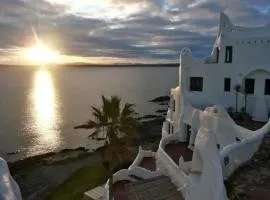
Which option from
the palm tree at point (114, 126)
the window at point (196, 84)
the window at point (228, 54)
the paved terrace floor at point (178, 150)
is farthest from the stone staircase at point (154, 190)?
the window at point (228, 54)

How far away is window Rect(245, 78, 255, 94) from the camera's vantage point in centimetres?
2744

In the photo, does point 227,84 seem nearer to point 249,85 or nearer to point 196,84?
point 249,85

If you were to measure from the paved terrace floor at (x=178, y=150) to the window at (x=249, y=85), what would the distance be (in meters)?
7.65

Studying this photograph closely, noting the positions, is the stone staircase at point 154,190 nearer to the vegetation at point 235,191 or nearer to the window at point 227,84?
the vegetation at point 235,191

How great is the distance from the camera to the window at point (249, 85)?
27438 millimetres

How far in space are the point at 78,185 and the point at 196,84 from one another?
15.6 meters

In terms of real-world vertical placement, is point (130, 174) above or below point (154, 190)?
below

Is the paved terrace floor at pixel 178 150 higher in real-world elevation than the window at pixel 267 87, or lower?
lower

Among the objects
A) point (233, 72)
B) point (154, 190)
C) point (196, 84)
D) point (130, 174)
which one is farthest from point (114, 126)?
point (233, 72)

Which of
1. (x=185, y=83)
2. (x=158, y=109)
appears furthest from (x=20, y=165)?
(x=158, y=109)

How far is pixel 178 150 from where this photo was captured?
24.8 meters

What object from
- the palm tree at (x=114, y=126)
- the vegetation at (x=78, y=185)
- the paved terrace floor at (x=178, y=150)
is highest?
the palm tree at (x=114, y=126)

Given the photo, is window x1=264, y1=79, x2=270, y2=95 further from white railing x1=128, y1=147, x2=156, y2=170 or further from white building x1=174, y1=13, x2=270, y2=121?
Answer: white railing x1=128, y1=147, x2=156, y2=170

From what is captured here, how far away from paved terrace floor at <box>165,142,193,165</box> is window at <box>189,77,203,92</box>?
229 inches
